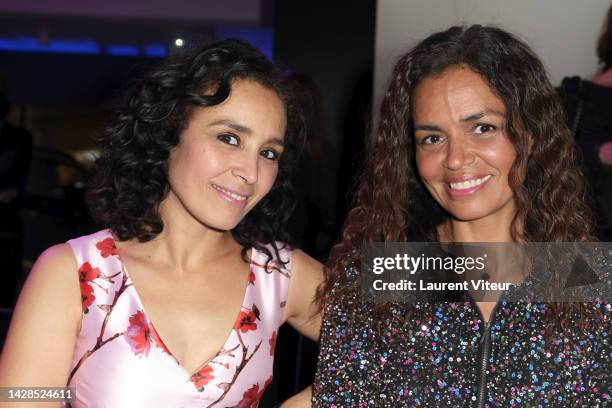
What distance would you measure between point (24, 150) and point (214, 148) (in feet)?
5.15

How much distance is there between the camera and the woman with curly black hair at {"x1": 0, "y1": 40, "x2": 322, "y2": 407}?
1.60 meters

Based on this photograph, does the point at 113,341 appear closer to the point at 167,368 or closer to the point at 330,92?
the point at 167,368

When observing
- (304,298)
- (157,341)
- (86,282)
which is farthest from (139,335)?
(304,298)

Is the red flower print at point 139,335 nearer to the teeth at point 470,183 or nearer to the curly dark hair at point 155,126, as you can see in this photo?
the curly dark hair at point 155,126

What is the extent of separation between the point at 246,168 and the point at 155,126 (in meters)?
0.25

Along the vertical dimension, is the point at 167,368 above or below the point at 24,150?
below

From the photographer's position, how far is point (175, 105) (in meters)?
1.68

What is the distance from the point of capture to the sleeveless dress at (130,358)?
1.60 m

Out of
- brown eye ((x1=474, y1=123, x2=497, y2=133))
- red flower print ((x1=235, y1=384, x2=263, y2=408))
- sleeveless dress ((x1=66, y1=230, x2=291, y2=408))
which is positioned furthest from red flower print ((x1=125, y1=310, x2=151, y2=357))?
brown eye ((x1=474, y1=123, x2=497, y2=133))

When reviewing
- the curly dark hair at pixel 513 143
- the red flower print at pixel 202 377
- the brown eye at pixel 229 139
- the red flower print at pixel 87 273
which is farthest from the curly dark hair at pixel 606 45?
the red flower print at pixel 87 273

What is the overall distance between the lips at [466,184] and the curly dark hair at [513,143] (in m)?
0.06

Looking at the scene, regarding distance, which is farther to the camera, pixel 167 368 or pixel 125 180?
pixel 125 180

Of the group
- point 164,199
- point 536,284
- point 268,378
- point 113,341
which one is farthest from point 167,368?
point 536,284

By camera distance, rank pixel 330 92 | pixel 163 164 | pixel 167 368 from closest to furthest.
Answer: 1. pixel 167 368
2. pixel 163 164
3. pixel 330 92
